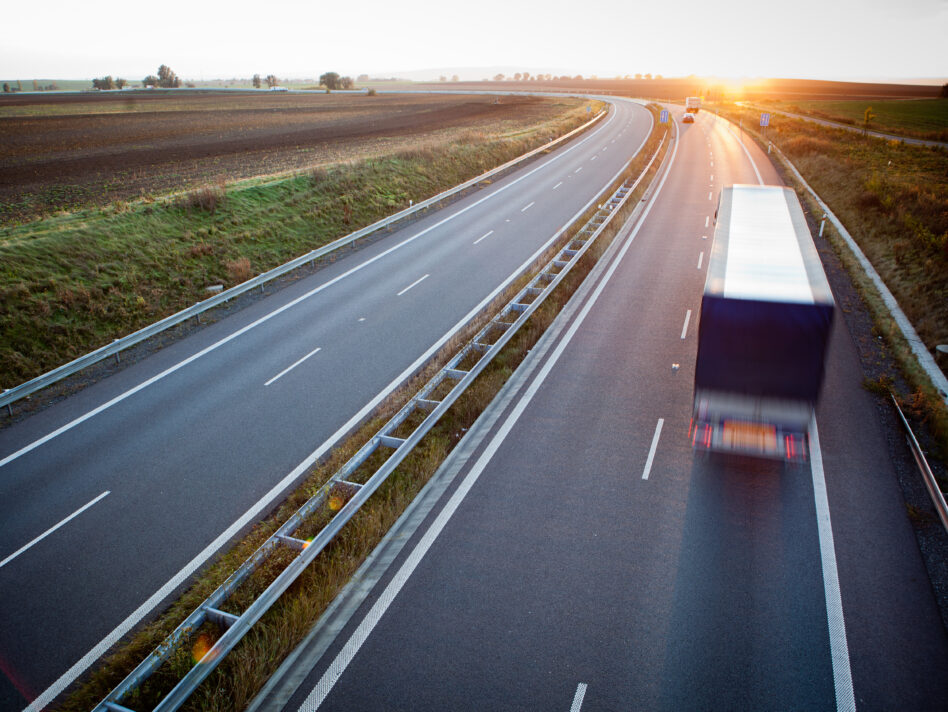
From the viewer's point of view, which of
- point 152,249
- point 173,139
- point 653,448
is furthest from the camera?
point 173,139

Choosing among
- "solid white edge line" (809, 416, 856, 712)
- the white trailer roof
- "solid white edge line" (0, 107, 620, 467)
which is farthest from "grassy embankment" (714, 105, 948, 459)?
"solid white edge line" (0, 107, 620, 467)

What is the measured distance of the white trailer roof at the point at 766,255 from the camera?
31.7 feet

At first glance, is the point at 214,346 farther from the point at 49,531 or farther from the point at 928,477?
the point at 928,477

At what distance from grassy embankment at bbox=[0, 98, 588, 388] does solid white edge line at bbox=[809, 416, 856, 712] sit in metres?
17.1

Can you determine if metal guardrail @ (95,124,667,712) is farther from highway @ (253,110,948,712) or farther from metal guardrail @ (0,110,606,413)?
metal guardrail @ (0,110,606,413)

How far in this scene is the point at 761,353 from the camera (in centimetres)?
949

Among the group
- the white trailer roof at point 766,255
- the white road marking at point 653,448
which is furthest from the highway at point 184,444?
the white trailer roof at point 766,255

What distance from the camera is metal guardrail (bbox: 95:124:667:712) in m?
6.07

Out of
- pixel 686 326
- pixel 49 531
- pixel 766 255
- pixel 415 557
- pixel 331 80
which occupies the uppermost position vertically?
pixel 331 80

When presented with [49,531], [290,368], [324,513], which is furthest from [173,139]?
[324,513]

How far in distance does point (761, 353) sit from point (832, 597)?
3827 mm

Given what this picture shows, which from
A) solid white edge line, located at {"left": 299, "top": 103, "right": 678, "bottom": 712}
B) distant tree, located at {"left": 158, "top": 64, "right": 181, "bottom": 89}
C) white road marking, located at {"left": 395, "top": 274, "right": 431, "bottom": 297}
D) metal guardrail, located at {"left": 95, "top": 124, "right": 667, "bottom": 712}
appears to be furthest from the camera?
distant tree, located at {"left": 158, "top": 64, "right": 181, "bottom": 89}

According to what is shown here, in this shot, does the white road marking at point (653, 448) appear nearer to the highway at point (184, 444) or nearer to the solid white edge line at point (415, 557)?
the solid white edge line at point (415, 557)

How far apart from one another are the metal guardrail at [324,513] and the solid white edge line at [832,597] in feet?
20.9
